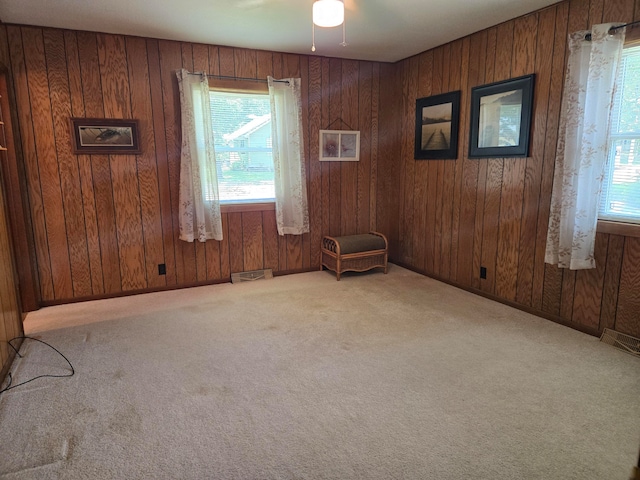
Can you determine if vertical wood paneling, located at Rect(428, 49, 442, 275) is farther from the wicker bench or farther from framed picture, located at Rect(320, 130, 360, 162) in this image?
framed picture, located at Rect(320, 130, 360, 162)

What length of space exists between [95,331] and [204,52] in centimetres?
280

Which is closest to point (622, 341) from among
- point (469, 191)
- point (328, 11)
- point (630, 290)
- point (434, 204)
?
point (630, 290)

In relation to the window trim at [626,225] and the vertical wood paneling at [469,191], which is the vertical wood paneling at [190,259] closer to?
the vertical wood paneling at [469,191]

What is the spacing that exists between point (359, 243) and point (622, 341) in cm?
251

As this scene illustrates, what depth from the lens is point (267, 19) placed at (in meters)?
3.32

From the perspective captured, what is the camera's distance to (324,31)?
11.9 feet

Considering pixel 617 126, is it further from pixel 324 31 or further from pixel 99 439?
pixel 99 439

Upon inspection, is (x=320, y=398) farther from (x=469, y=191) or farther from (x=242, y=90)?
(x=242, y=90)

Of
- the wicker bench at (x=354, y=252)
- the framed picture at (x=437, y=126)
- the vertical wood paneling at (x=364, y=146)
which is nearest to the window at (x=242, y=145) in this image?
the wicker bench at (x=354, y=252)

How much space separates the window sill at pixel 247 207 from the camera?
170 inches

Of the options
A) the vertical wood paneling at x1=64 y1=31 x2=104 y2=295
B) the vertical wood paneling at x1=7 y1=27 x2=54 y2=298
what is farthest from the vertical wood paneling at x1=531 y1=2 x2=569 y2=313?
the vertical wood paneling at x1=7 y1=27 x2=54 y2=298

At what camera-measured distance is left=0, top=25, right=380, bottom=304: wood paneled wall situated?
3535 millimetres

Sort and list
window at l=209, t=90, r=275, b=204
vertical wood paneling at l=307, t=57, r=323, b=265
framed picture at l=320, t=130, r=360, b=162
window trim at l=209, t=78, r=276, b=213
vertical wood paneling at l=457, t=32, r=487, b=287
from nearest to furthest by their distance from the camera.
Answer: vertical wood paneling at l=457, t=32, r=487, b=287 < window trim at l=209, t=78, r=276, b=213 < window at l=209, t=90, r=275, b=204 < vertical wood paneling at l=307, t=57, r=323, b=265 < framed picture at l=320, t=130, r=360, b=162

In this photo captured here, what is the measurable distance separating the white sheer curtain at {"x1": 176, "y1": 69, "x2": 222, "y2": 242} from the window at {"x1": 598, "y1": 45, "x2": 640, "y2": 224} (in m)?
3.37
